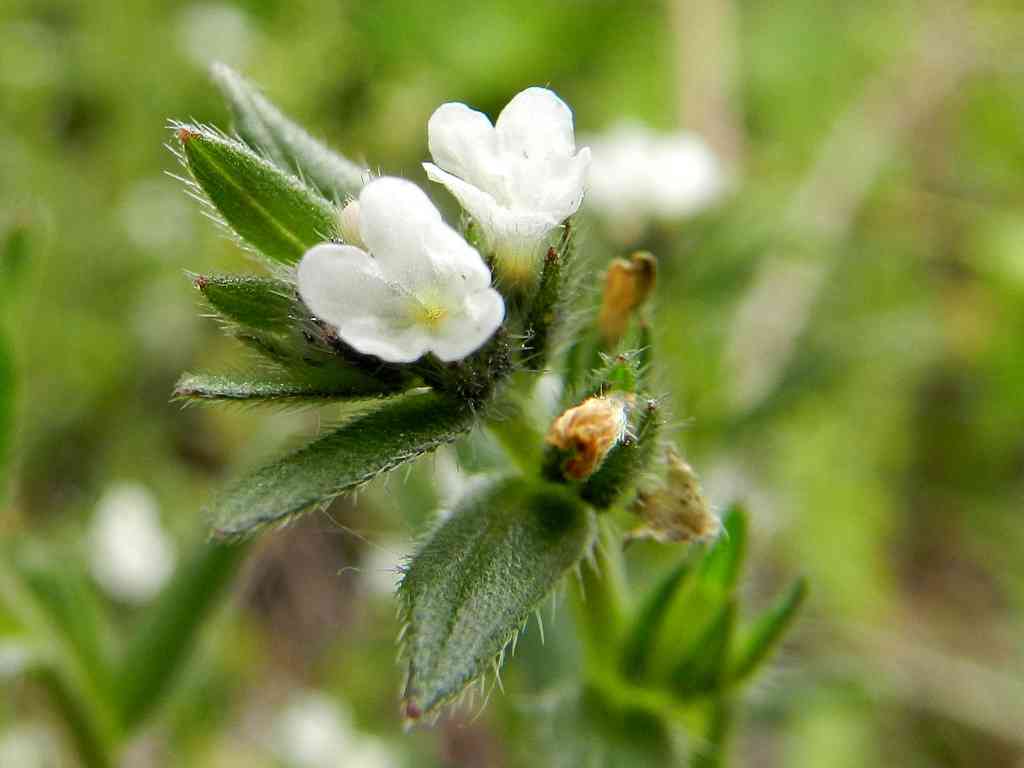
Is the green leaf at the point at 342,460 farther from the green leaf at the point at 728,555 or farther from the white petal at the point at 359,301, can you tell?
the green leaf at the point at 728,555

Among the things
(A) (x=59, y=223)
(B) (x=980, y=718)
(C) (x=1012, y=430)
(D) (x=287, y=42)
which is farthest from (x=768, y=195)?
(A) (x=59, y=223)

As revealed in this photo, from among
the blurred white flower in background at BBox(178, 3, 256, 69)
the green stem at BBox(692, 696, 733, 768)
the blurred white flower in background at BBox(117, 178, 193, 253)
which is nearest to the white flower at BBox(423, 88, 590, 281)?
the green stem at BBox(692, 696, 733, 768)

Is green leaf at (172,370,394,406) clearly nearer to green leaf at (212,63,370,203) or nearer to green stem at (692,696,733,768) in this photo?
green leaf at (212,63,370,203)

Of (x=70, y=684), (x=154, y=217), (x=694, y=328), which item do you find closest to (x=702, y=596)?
(x=70, y=684)

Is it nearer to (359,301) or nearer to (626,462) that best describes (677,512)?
(626,462)

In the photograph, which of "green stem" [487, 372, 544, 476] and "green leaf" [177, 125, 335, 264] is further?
"green stem" [487, 372, 544, 476]

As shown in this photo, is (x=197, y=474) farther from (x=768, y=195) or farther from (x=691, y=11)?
(x=691, y=11)

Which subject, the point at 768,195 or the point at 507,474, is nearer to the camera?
the point at 507,474
